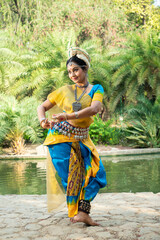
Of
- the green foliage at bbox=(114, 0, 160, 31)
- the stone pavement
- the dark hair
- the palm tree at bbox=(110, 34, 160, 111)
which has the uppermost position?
the green foliage at bbox=(114, 0, 160, 31)

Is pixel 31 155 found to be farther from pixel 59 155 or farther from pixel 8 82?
pixel 59 155

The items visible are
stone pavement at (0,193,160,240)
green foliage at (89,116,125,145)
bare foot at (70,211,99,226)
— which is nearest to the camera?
stone pavement at (0,193,160,240)

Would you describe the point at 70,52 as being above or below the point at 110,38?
below

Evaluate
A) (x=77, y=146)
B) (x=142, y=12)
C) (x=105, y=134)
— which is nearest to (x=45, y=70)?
(x=105, y=134)

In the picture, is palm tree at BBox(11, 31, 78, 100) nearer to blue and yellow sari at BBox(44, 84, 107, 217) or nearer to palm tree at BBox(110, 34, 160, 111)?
palm tree at BBox(110, 34, 160, 111)

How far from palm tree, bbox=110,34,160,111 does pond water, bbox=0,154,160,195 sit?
682 cm

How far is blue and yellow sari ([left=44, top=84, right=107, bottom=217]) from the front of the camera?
2.95 meters

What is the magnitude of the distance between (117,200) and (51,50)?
12.6 meters

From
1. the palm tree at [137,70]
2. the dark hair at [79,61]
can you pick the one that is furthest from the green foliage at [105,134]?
the dark hair at [79,61]

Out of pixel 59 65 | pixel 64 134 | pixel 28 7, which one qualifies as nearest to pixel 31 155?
pixel 59 65

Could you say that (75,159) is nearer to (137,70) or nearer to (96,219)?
(96,219)

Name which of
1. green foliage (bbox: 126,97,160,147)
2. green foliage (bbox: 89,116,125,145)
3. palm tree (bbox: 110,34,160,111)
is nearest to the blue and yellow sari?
green foliage (bbox: 126,97,160,147)

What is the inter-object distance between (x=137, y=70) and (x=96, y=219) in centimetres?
1267

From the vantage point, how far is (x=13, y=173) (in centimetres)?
796
